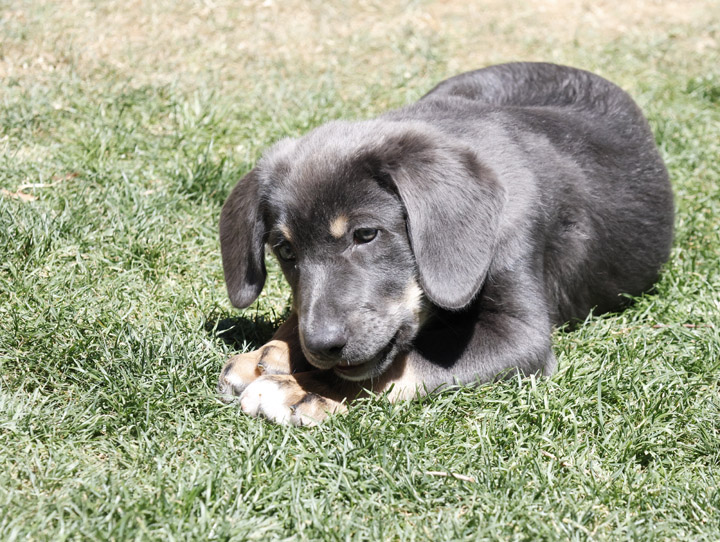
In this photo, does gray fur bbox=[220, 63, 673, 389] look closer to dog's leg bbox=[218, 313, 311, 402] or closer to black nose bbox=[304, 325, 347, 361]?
black nose bbox=[304, 325, 347, 361]

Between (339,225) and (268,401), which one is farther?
(339,225)

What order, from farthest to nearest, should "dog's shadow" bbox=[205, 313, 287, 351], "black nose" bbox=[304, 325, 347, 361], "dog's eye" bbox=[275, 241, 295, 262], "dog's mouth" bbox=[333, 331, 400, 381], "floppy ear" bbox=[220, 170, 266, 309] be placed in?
"dog's shadow" bbox=[205, 313, 287, 351]
"floppy ear" bbox=[220, 170, 266, 309]
"dog's eye" bbox=[275, 241, 295, 262]
"dog's mouth" bbox=[333, 331, 400, 381]
"black nose" bbox=[304, 325, 347, 361]

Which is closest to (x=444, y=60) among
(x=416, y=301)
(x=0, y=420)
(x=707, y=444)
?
(x=416, y=301)

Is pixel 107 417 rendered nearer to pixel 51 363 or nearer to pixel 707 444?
pixel 51 363

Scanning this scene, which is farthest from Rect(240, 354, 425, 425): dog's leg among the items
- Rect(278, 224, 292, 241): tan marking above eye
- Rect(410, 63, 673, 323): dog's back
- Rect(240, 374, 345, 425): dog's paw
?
Rect(410, 63, 673, 323): dog's back

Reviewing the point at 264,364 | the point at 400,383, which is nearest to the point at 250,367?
the point at 264,364

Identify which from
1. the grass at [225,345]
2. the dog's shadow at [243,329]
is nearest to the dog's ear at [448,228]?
the grass at [225,345]

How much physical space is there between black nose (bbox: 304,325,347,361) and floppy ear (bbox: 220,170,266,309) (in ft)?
2.42

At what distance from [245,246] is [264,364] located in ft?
1.93

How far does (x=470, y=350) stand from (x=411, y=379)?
0.30 metres

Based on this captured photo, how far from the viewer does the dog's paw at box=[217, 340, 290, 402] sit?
3.62m

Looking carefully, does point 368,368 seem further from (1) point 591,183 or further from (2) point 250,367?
(1) point 591,183

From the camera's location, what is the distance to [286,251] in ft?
12.4

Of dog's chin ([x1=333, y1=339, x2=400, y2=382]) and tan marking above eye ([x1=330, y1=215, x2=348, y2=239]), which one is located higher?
tan marking above eye ([x1=330, y1=215, x2=348, y2=239])
